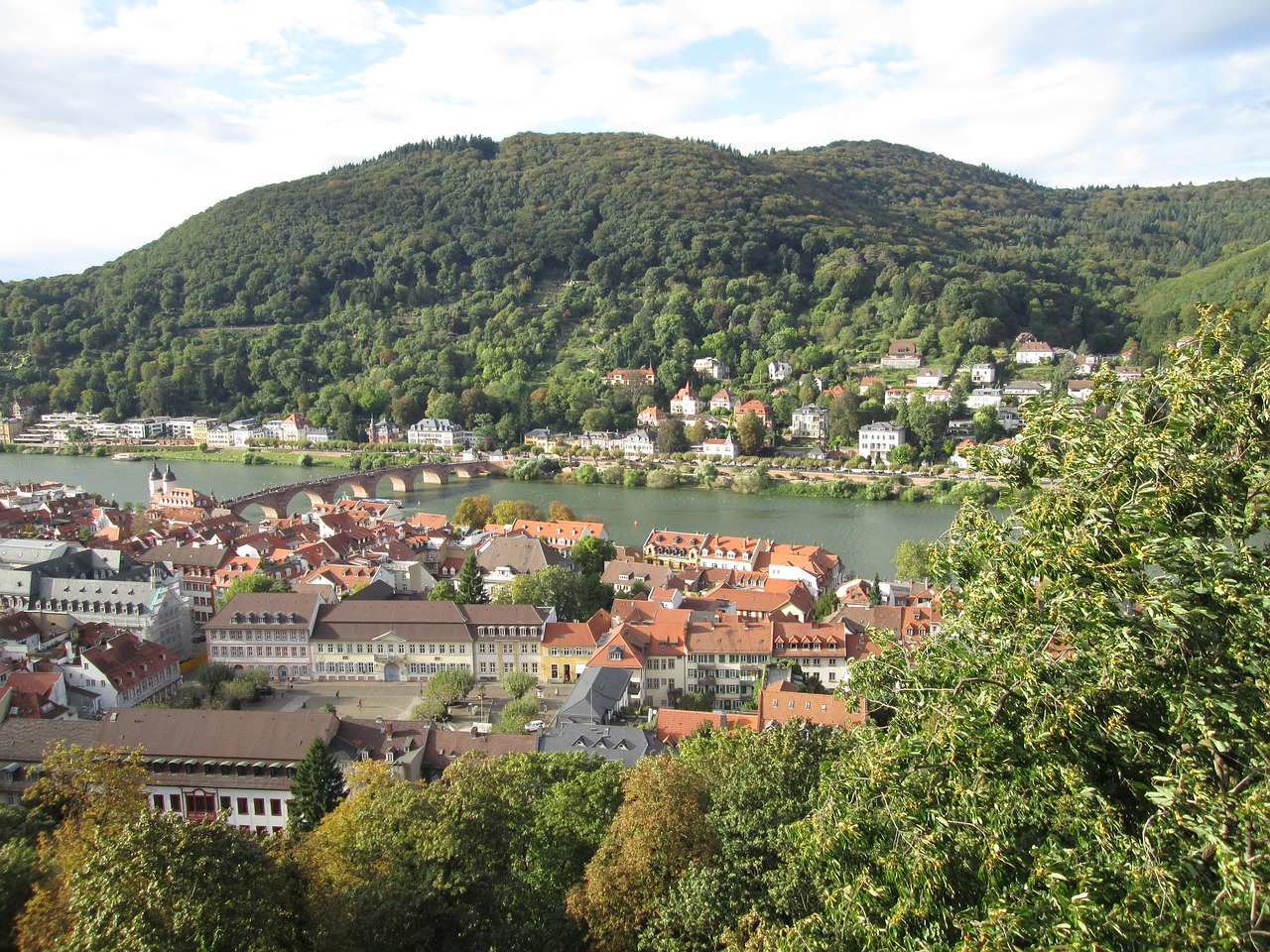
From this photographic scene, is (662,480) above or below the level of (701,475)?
below

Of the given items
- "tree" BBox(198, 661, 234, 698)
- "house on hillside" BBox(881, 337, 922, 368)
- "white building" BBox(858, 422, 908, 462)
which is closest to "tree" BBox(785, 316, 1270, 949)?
"tree" BBox(198, 661, 234, 698)

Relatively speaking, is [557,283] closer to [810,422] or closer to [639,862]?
[810,422]

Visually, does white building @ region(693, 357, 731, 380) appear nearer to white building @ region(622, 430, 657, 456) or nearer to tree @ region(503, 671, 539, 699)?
white building @ region(622, 430, 657, 456)

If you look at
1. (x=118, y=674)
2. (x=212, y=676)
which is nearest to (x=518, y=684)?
(x=212, y=676)

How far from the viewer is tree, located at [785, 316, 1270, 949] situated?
3.03 meters

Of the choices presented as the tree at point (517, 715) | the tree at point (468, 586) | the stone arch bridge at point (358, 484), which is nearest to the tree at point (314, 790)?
the tree at point (517, 715)

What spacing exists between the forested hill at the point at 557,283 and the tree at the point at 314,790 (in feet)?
136

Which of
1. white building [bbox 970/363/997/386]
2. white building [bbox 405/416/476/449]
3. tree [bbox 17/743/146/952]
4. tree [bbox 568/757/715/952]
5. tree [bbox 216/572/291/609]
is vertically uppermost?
white building [bbox 970/363/997/386]

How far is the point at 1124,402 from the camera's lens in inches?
157

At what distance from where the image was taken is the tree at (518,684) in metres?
15.5

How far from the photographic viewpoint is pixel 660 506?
35.9 meters

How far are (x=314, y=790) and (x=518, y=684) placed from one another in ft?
18.1

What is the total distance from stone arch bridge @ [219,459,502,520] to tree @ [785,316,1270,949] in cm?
3174

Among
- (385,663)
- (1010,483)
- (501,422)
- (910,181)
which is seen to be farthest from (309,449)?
(910,181)
